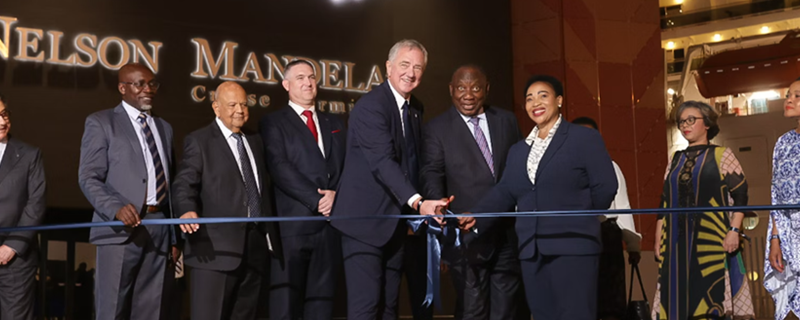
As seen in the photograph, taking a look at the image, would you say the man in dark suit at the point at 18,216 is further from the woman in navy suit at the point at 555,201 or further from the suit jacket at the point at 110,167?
the woman in navy suit at the point at 555,201

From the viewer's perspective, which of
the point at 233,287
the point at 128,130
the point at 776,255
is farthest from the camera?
the point at 128,130

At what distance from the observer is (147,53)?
7578 millimetres

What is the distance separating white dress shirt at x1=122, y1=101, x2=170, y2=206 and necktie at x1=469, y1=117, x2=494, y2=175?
146cm

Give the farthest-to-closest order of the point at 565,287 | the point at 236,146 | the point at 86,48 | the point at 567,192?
the point at 86,48 → the point at 236,146 → the point at 567,192 → the point at 565,287

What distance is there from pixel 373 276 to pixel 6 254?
181 centimetres

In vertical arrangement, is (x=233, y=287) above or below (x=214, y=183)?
below

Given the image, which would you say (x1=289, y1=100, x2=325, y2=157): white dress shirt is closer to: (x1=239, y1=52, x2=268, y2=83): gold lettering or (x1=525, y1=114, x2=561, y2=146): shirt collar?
(x1=525, y1=114, x2=561, y2=146): shirt collar

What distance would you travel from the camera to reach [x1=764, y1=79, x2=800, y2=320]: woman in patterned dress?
4.04 meters

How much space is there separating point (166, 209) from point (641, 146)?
6.50 metres

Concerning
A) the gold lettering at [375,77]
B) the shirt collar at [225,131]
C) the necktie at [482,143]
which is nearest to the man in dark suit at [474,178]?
the necktie at [482,143]

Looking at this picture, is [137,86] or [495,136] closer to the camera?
[495,136]

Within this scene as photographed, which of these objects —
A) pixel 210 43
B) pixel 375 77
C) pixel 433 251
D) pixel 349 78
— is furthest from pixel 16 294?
pixel 375 77

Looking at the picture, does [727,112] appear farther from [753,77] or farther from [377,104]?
[377,104]

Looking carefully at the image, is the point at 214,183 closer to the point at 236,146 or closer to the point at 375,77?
the point at 236,146
